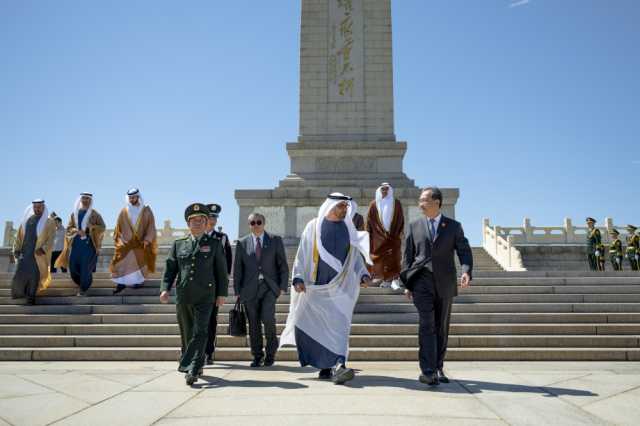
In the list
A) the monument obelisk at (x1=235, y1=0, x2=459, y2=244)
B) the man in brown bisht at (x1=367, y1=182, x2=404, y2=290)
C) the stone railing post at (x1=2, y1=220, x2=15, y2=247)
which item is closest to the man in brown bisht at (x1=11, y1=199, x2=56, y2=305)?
the man in brown bisht at (x1=367, y1=182, x2=404, y2=290)

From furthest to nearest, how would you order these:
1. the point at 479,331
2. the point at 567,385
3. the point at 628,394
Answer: the point at 479,331, the point at 567,385, the point at 628,394

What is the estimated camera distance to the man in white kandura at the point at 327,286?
207 inches

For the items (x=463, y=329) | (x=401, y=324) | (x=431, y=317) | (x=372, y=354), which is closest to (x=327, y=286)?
(x=431, y=317)

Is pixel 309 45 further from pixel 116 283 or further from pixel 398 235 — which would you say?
pixel 116 283

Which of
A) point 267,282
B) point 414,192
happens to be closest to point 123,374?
point 267,282

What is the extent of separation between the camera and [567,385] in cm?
467

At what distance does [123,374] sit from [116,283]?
14.6 ft

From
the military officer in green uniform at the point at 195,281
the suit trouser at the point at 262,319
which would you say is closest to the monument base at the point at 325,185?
the suit trouser at the point at 262,319

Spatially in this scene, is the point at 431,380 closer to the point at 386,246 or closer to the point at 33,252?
the point at 386,246

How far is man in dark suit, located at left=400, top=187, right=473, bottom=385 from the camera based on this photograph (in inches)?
195

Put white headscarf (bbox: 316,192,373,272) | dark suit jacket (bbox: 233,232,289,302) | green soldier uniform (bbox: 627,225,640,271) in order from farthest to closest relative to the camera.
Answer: green soldier uniform (bbox: 627,225,640,271) → dark suit jacket (bbox: 233,232,289,302) → white headscarf (bbox: 316,192,373,272)

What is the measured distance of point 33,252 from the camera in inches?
366

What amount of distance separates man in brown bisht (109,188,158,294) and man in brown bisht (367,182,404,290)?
4.26 metres

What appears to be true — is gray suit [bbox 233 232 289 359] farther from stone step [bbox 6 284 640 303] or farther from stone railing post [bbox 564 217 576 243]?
stone railing post [bbox 564 217 576 243]
